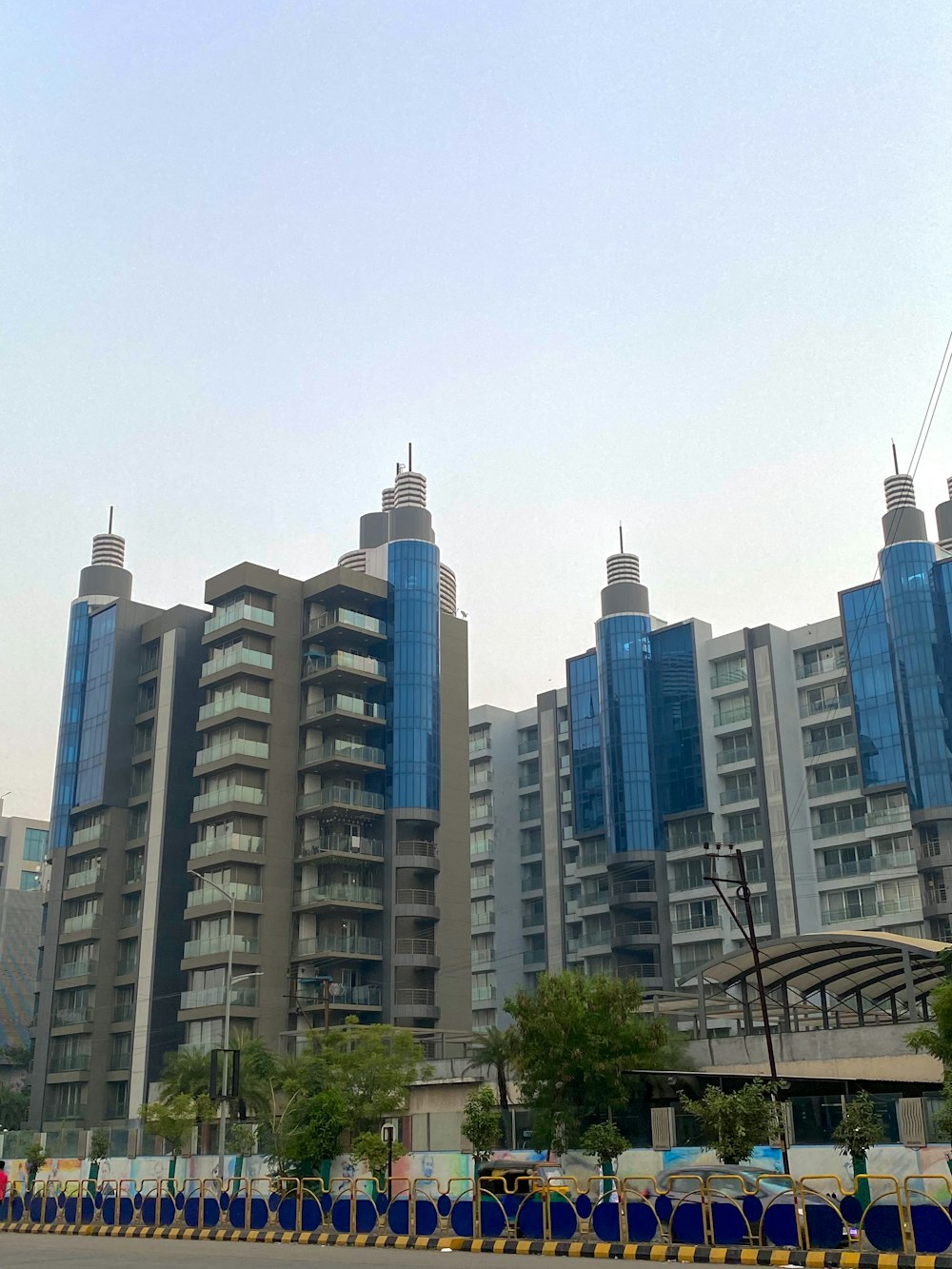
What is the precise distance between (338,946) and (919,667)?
142 feet

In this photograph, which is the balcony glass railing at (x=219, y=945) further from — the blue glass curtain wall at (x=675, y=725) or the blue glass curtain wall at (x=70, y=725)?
the blue glass curtain wall at (x=675, y=725)

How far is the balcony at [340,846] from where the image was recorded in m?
85.9

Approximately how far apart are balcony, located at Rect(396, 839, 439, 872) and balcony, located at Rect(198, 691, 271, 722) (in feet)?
42.3

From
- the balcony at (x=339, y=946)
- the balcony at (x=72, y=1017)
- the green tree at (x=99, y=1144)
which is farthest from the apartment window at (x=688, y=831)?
the green tree at (x=99, y=1144)

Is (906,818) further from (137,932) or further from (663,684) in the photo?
(137,932)

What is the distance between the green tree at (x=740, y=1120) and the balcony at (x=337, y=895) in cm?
5084

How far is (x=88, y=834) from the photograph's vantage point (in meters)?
92.2

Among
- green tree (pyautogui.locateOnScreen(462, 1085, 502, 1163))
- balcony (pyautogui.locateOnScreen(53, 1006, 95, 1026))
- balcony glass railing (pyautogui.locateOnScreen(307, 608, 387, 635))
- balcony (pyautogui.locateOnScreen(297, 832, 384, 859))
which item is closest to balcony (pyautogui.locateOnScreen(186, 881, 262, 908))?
balcony (pyautogui.locateOnScreen(297, 832, 384, 859))

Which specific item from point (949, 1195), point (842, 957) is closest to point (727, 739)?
point (842, 957)

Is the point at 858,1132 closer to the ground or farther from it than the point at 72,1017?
closer to the ground

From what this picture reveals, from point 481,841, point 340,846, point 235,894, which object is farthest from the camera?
point 481,841

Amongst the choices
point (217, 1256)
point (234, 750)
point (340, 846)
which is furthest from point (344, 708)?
point (217, 1256)

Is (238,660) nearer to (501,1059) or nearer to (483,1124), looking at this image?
(501,1059)

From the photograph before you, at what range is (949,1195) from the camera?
23.2 m
